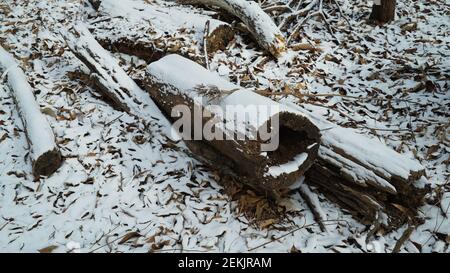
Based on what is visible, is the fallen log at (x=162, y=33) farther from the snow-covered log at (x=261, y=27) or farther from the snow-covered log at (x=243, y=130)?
the snow-covered log at (x=243, y=130)

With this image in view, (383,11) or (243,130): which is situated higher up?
(383,11)

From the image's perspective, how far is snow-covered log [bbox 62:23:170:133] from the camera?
3.99m

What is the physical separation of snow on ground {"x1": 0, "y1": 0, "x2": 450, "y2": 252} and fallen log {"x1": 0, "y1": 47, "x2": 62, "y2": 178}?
0.14 m

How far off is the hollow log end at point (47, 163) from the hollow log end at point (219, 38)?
249 centimetres

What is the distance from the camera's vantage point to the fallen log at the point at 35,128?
3.44 meters

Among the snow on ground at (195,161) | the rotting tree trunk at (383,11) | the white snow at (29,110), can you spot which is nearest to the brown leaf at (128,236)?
the snow on ground at (195,161)

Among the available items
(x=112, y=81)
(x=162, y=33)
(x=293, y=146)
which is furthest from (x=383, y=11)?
(x=112, y=81)

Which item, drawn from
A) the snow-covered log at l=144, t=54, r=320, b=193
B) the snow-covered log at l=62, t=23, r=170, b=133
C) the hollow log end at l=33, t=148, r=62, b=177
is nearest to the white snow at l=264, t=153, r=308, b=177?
the snow-covered log at l=144, t=54, r=320, b=193

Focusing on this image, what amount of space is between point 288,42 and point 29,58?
392 centimetres

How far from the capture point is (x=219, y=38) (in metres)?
4.95

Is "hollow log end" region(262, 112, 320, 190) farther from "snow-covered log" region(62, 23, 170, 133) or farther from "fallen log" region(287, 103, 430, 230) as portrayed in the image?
"snow-covered log" region(62, 23, 170, 133)

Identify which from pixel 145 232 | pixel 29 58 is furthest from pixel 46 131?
pixel 29 58

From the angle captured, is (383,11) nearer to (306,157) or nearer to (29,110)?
(306,157)

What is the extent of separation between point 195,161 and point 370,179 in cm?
170
